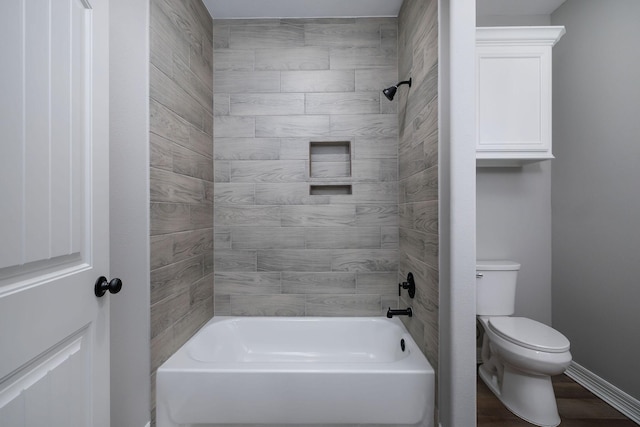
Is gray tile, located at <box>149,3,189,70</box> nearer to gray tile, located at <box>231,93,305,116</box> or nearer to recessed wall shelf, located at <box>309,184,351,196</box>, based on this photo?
gray tile, located at <box>231,93,305,116</box>

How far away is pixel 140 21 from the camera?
1.44 meters

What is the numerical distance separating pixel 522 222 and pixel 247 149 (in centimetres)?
215

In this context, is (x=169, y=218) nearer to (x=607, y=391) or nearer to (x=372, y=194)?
(x=372, y=194)

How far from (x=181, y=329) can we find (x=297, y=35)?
82.2 inches

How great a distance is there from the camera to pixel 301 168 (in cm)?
230

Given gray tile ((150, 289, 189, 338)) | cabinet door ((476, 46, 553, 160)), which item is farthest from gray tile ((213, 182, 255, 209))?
cabinet door ((476, 46, 553, 160))

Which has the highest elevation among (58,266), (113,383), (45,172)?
(45,172)

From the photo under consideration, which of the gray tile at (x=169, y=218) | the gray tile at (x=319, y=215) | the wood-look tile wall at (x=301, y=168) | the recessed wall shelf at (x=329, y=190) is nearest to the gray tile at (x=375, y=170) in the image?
the wood-look tile wall at (x=301, y=168)

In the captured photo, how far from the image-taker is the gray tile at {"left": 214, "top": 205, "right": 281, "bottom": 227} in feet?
7.59

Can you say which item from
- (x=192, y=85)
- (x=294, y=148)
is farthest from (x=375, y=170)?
(x=192, y=85)

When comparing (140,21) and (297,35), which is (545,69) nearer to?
(297,35)

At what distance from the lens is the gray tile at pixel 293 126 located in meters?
2.30

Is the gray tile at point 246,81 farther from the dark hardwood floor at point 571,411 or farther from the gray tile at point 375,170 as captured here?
the dark hardwood floor at point 571,411

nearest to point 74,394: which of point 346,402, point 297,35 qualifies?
point 346,402
